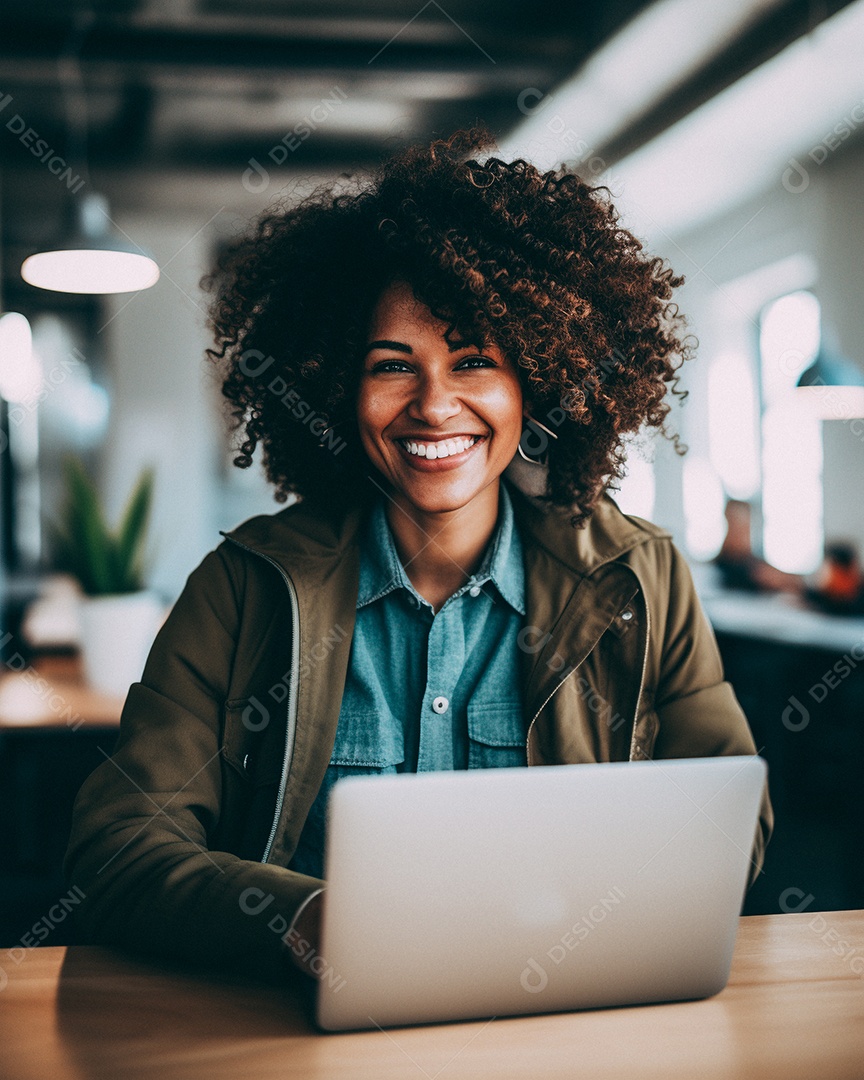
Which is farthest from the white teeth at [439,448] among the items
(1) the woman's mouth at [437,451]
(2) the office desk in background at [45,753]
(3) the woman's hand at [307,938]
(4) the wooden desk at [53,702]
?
(4) the wooden desk at [53,702]

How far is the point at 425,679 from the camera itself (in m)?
1.46

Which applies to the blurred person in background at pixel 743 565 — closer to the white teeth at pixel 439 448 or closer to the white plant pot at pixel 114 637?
the white plant pot at pixel 114 637

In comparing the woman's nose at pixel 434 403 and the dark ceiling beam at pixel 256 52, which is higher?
the dark ceiling beam at pixel 256 52

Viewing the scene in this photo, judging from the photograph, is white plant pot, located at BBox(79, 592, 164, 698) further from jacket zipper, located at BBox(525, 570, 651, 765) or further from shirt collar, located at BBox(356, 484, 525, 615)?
jacket zipper, located at BBox(525, 570, 651, 765)

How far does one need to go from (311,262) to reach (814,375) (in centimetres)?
302

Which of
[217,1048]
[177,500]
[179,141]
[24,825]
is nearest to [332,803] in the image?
[217,1048]

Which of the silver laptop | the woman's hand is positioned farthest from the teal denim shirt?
the silver laptop

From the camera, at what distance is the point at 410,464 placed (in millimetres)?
1486

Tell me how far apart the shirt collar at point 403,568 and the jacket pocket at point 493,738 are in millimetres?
165

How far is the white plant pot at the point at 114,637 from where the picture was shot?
2.69 metres

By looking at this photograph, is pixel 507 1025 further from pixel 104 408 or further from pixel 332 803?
pixel 104 408

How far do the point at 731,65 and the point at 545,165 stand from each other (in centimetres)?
140

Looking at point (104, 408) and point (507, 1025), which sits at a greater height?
point (104, 408)

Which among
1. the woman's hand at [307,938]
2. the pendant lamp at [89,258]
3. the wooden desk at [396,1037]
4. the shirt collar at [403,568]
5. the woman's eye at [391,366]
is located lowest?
the wooden desk at [396,1037]
